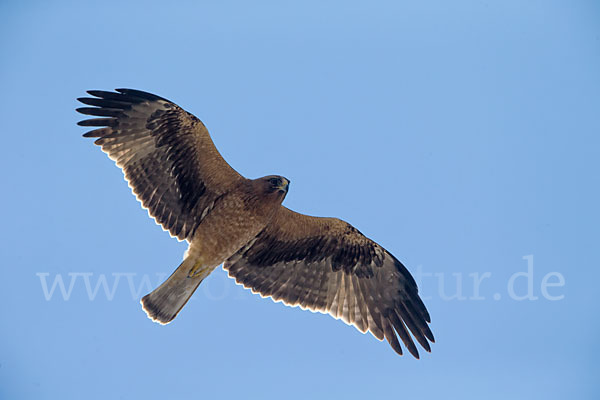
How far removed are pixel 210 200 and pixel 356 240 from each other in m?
2.42

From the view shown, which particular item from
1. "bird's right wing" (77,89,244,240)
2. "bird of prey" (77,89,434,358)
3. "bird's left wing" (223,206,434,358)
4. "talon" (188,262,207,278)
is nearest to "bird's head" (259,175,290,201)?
"bird of prey" (77,89,434,358)

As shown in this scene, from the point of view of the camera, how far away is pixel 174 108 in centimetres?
994

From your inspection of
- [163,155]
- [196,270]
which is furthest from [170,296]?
[163,155]

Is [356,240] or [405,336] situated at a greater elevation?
[356,240]

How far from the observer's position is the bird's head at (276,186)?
990 centimetres

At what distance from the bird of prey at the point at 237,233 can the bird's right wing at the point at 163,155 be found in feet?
0.05

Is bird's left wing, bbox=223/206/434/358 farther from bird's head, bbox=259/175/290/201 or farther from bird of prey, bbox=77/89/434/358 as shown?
bird's head, bbox=259/175/290/201

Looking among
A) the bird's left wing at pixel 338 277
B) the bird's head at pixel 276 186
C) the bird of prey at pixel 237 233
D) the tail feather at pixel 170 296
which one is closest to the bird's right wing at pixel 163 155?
the bird of prey at pixel 237 233

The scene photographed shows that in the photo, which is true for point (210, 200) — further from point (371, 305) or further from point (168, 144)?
point (371, 305)

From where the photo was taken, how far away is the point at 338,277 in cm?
1090

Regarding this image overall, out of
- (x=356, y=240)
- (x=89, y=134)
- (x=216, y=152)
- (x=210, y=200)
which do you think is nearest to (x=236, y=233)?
(x=210, y=200)

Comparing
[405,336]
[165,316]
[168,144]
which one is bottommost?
[165,316]

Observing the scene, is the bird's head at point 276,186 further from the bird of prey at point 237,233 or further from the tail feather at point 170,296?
the tail feather at point 170,296

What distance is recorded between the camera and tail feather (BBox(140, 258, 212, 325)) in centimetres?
1002
